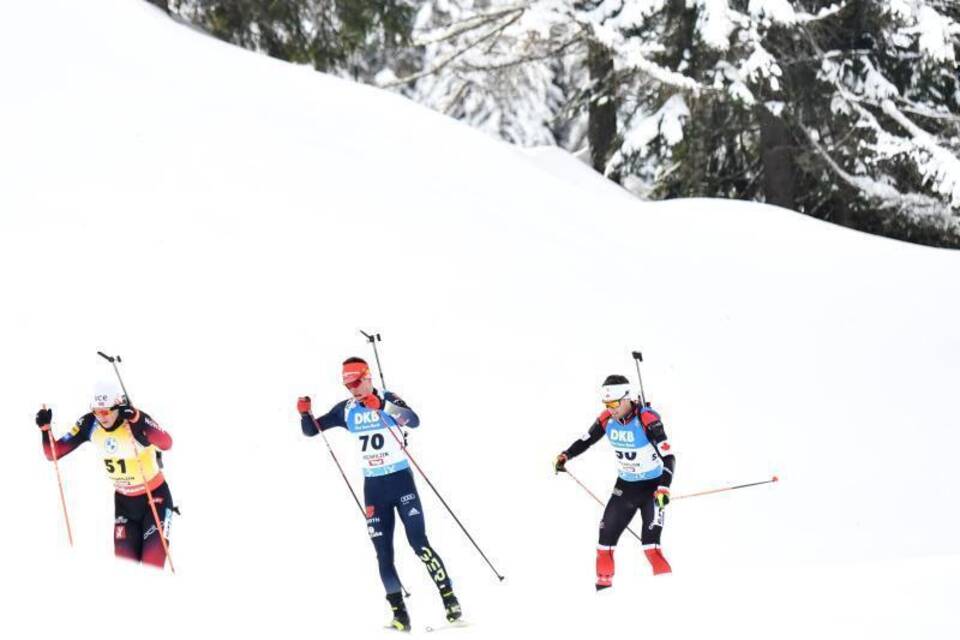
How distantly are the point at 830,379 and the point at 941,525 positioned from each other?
2.51m

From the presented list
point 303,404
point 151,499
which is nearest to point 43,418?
point 151,499

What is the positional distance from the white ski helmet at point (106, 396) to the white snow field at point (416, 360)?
1.08m

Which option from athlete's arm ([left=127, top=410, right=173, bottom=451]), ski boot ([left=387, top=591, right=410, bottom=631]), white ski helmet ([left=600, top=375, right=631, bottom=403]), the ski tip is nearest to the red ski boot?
white ski helmet ([left=600, top=375, right=631, bottom=403])

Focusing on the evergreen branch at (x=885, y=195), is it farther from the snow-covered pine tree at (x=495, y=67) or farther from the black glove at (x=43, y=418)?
the black glove at (x=43, y=418)

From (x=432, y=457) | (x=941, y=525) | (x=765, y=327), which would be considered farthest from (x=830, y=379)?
(x=432, y=457)

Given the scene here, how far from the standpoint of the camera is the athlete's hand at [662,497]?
790 cm

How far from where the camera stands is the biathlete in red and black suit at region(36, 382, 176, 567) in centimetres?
777

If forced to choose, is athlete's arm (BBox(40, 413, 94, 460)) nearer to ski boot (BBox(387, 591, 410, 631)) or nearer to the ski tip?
ski boot (BBox(387, 591, 410, 631))

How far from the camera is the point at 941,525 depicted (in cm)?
1134

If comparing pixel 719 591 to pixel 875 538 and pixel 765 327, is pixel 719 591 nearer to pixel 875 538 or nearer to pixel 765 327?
pixel 875 538

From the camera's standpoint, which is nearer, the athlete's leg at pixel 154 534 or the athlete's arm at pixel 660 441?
the athlete's leg at pixel 154 534

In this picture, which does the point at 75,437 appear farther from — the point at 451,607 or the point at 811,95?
the point at 811,95

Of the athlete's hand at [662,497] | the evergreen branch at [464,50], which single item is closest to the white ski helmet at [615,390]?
the athlete's hand at [662,497]

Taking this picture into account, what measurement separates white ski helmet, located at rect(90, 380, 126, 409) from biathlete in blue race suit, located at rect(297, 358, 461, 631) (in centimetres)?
128
